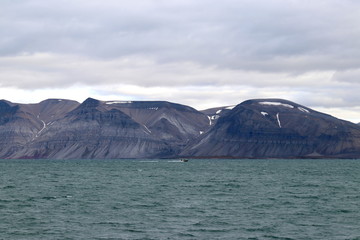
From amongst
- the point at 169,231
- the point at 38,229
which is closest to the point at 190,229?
the point at 169,231

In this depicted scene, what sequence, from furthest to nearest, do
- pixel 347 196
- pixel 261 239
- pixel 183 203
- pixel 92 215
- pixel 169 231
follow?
pixel 347 196, pixel 183 203, pixel 92 215, pixel 169 231, pixel 261 239

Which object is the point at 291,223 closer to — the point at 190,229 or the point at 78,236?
the point at 190,229

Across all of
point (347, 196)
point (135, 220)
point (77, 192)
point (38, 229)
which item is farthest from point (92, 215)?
point (347, 196)

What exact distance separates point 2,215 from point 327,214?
33592 millimetres

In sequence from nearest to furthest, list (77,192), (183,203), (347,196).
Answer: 1. (183,203)
2. (347,196)
3. (77,192)

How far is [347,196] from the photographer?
84812 mm

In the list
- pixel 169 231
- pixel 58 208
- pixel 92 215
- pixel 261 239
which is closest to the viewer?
pixel 261 239

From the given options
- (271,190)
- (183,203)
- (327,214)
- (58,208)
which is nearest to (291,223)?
(327,214)

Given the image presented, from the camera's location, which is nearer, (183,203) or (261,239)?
(261,239)

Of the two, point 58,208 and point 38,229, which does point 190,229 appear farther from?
point 58,208

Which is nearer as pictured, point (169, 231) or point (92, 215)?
point (169, 231)

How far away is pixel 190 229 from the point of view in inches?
2047

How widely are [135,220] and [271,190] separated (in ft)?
137

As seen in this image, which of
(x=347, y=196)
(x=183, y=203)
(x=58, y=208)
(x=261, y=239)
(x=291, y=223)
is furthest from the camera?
(x=347, y=196)
